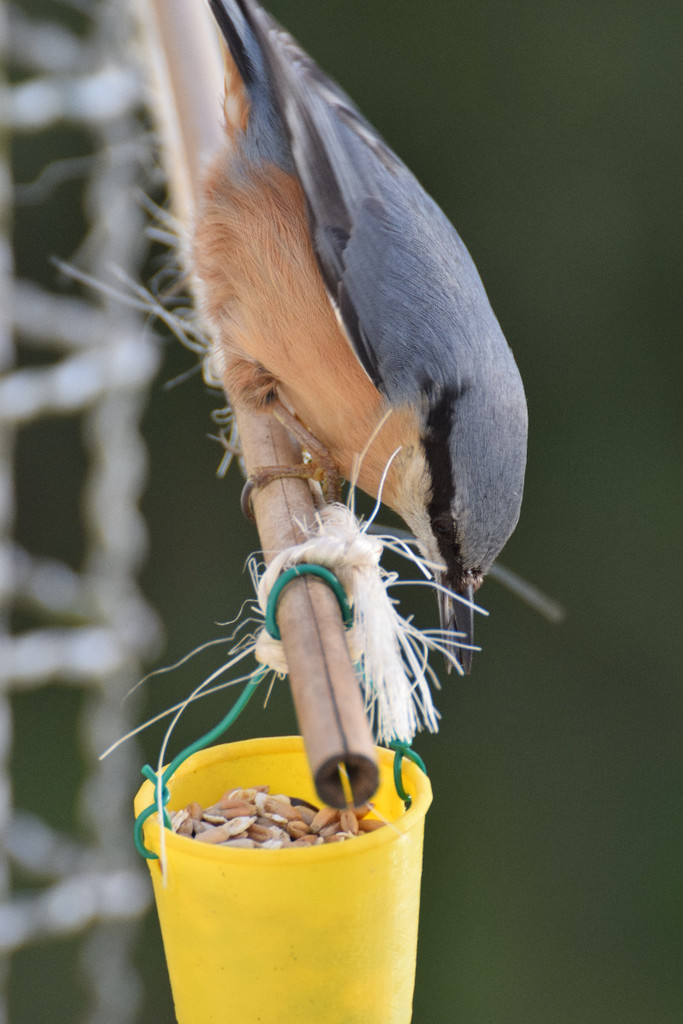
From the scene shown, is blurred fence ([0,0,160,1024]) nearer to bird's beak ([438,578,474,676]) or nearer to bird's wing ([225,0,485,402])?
bird's wing ([225,0,485,402])

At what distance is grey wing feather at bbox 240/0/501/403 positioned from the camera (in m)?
1.37

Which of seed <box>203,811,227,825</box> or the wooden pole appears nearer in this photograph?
the wooden pole

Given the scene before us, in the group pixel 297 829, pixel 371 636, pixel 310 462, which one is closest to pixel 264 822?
pixel 297 829

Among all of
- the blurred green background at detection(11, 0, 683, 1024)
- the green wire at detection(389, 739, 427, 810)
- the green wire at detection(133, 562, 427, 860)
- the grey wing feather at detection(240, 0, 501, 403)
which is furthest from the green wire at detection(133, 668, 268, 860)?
the blurred green background at detection(11, 0, 683, 1024)

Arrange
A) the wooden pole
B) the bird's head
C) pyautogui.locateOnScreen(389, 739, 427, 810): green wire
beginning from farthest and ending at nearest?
the bird's head
pyautogui.locateOnScreen(389, 739, 427, 810): green wire
the wooden pole

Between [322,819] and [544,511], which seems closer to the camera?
[322,819]

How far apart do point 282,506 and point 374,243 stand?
46 cm

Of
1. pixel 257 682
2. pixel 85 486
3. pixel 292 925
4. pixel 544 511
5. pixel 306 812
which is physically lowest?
pixel 544 511

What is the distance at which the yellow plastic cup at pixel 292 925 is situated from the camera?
2.74ft

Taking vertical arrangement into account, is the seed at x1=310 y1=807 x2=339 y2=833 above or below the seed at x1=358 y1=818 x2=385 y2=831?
below

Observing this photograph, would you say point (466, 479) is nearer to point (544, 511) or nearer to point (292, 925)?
point (292, 925)

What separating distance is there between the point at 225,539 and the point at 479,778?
93 cm

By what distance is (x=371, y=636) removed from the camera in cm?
91

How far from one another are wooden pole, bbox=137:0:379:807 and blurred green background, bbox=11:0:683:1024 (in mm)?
1216
